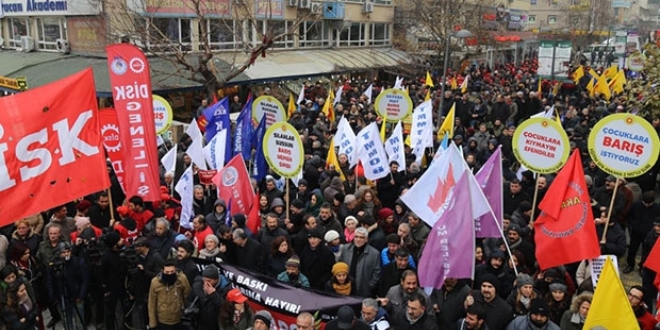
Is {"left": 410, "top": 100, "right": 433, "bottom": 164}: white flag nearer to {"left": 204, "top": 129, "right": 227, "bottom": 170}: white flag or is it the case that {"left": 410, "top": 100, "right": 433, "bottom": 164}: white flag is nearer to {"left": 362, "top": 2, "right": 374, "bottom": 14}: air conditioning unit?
{"left": 204, "top": 129, "right": 227, "bottom": 170}: white flag

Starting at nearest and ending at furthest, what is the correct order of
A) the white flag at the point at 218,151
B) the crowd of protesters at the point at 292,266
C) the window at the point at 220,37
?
the crowd of protesters at the point at 292,266 → the white flag at the point at 218,151 → the window at the point at 220,37

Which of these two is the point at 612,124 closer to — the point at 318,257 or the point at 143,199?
the point at 318,257

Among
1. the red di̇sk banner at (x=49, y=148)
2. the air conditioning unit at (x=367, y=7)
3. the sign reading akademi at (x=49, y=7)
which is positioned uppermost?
the air conditioning unit at (x=367, y=7)

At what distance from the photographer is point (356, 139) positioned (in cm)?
1109

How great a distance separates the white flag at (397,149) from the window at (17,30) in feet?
64.4

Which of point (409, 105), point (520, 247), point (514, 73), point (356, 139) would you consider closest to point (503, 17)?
point (514, 73)

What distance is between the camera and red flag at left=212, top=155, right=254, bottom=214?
883 centimetres

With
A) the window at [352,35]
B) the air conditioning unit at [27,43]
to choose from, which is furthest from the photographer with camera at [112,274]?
the window at [352,35]

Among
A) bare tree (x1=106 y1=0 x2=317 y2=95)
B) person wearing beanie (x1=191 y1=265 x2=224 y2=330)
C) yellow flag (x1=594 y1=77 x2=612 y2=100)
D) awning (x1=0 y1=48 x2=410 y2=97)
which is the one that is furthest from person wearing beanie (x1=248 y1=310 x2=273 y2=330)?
yellow flag (x1=594 y1=77 x2=612 y2=100)

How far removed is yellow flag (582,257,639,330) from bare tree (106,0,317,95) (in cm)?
1276

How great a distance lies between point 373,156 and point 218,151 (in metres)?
2.68

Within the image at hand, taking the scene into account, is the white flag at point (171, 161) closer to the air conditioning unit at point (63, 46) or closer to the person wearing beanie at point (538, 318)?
the person wearing beanie at point (538, 318)

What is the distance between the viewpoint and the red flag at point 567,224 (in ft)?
22.0

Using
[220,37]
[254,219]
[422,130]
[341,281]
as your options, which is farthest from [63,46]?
[341,281]
